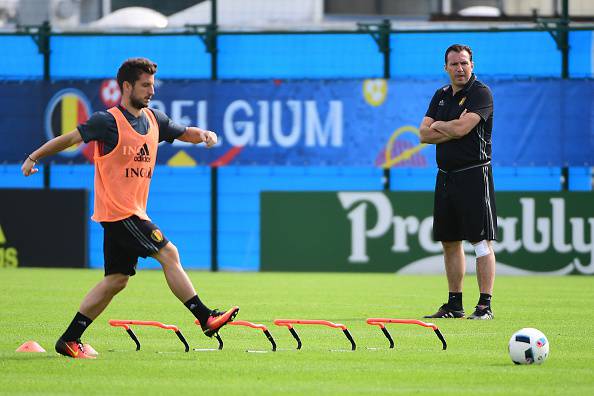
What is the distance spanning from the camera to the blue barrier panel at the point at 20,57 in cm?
2411

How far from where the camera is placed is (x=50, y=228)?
73.6ft

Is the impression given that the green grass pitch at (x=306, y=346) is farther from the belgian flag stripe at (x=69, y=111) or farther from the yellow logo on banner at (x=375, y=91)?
the belgian flag stripe at (x=69, y=111)

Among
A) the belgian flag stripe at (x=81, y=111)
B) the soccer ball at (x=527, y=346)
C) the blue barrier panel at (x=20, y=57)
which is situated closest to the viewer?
the soccer ball at (x=527, y=346)

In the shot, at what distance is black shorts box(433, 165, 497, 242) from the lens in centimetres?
1302

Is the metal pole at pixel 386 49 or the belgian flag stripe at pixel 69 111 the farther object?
the metal pole at pixel 386 49

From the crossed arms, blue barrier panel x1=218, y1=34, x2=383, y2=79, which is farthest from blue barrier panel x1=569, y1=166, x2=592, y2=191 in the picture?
the crossed arms

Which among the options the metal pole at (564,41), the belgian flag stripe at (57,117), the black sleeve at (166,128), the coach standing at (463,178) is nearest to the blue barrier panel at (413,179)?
the metal pole at (564,41)

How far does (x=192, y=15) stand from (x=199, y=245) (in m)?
12.9

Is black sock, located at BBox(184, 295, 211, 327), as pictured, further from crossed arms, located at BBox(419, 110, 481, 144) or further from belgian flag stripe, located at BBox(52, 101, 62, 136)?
belgian flag stripe, located at BBox(52, 101, 62, 136)

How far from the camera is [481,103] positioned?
Result: 42.5 feet

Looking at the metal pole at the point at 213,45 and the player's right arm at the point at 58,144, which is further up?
the metal pole at the point at 213,45

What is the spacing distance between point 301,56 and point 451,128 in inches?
447

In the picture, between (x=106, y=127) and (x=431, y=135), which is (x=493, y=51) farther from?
(x=106, y=127)

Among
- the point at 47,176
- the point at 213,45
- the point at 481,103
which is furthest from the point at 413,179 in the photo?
the point at 481,103
